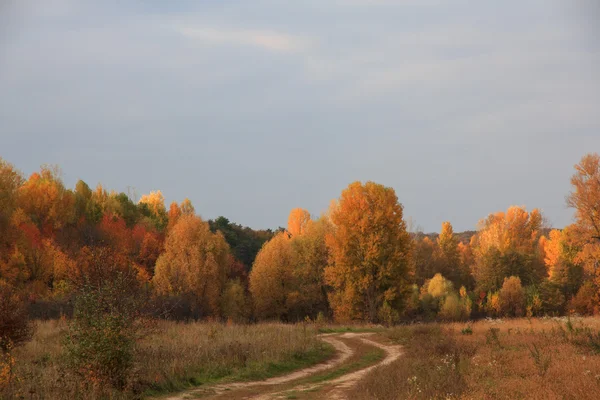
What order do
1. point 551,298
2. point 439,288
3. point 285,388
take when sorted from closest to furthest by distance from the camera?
point 285,388 → point 551,298 → point 439,288

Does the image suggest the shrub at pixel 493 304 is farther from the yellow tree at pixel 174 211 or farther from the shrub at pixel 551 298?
the yellow tree at pixel 174 211

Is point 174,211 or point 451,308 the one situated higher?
point 174,211

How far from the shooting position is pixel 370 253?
4069cm

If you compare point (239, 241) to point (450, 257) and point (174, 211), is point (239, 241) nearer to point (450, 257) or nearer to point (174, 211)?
point (174, 211)

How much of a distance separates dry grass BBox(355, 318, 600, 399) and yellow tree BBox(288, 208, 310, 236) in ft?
180

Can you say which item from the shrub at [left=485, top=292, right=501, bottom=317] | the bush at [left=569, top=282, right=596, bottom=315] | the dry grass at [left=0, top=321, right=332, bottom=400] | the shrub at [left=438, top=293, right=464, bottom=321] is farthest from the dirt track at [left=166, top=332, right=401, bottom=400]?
the bush at [left=569, top=282, right=596, bottom=315]

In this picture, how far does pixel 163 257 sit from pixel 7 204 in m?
15.2

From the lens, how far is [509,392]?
11.3 m

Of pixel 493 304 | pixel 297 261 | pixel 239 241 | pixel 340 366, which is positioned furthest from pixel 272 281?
pixel 340 366

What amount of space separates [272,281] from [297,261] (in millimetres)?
3898

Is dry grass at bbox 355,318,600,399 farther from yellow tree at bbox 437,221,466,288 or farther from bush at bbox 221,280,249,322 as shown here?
yellow tree at bbox 437,221,466,288

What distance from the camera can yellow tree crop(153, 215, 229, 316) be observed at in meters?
50.0

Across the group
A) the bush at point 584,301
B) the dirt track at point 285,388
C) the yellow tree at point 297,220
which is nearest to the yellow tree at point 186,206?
the yellow tree at point 297,220

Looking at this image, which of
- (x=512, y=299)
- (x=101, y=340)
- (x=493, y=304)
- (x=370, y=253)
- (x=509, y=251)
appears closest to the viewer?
(x=101, y=340)
